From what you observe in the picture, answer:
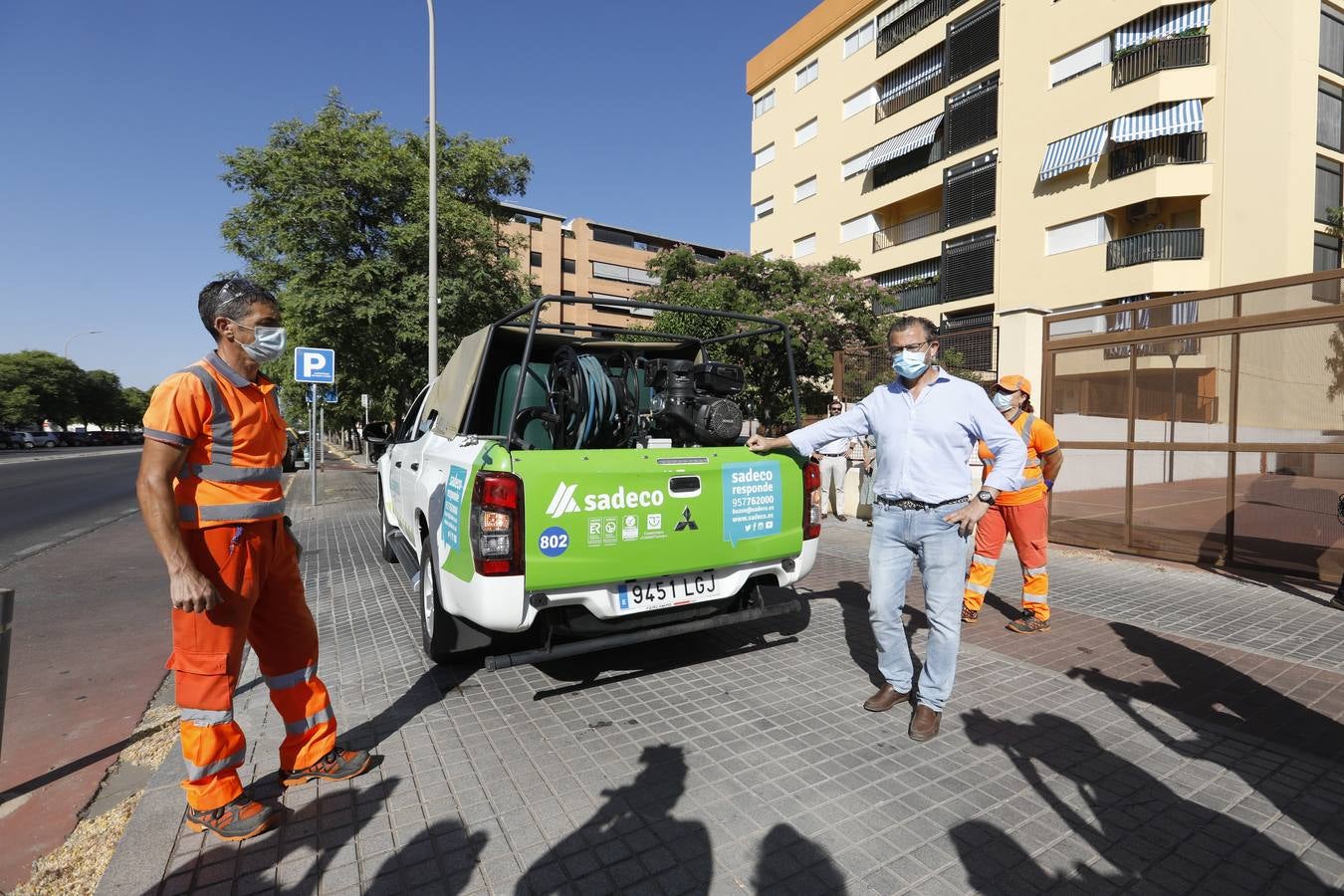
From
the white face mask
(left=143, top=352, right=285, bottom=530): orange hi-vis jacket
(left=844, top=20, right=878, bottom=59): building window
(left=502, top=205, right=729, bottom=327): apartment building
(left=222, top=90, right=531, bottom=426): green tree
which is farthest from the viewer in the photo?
(left=502, top=205, right=729, bottom=327): apartment building

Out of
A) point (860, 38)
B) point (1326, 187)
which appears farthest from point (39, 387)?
point (1326, 187)

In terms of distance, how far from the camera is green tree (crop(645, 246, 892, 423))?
16.3 metres

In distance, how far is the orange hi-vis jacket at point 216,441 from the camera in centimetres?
231

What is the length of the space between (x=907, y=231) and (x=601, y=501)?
98.0ft

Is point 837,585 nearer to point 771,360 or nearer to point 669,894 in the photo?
point 669,894

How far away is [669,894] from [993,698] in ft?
7.63

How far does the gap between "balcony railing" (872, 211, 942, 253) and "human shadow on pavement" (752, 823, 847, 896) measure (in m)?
28.7

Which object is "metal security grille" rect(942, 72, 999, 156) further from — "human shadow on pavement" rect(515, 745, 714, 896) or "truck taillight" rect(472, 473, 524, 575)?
"human shadow on pavement" rect(515, 745, 714, 896)

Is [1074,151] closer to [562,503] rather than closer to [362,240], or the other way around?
[362,240]

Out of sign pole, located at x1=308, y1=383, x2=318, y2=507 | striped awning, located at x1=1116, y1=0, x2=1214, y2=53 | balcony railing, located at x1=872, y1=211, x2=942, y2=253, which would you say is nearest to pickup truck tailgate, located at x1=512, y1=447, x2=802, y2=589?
sign pole, located at x1=308, y1=383, x2=318, y2=507

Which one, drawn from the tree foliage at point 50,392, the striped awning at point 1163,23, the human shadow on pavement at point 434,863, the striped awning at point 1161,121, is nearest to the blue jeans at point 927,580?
the human shadow on pavement at point 434,863

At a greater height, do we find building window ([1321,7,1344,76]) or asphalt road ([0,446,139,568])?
building window ([1321,7,1344,76])

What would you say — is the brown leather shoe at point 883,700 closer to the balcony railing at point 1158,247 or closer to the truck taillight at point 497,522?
the truck taillight at point 497,522

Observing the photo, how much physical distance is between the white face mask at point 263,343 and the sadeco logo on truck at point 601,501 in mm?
1300
